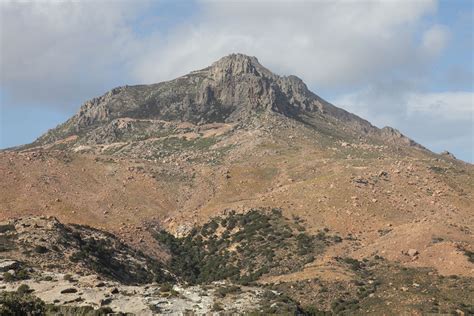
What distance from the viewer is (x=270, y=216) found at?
62906mm

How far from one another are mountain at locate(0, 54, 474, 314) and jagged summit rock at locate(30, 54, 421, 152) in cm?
1467

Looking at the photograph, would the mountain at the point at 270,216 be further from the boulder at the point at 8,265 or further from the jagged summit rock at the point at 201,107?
the jagged summit rock at the point at 201,107

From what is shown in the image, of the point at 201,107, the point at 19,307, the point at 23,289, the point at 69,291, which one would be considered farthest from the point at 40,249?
the point at 201,107

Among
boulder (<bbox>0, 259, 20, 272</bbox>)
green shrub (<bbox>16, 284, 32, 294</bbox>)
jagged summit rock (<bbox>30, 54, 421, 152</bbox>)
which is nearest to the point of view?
green shrub (<bbox>16, 284, 32, 294</bbox>)

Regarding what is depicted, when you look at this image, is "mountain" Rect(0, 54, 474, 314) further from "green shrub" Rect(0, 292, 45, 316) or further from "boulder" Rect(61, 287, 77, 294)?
"green shrub" Rect(0, 292, 45, 316)

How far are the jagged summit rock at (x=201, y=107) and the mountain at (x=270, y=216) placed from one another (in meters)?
14.7

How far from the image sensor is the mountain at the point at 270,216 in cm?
4259

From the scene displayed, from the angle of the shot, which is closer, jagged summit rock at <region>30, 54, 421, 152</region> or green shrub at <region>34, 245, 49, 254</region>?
green shrub at <region>34, 245, 49, 254</region>

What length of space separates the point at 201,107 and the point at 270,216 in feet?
242

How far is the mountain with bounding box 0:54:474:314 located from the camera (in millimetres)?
42594

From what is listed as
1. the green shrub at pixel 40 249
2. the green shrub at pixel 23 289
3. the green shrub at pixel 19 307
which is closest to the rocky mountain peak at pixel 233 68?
the green shrub at pixel 40 249

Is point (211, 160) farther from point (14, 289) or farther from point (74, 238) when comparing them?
point (14, 289)

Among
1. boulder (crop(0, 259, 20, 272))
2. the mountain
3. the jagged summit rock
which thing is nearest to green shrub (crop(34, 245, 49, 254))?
the mountain

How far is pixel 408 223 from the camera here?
5853cm
